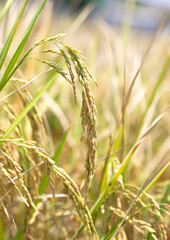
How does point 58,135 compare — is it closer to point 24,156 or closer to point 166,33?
point 166,33

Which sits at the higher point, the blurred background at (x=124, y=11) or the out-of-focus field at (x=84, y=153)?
the blurred background at (x=124, y=11)

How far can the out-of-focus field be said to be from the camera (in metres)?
A: 0.86

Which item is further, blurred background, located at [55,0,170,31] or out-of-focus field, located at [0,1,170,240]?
blurred background, located at [55,0,170,31]

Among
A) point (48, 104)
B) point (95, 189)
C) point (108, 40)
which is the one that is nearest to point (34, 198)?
point (95, 189)

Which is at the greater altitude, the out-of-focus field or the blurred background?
the blurred background

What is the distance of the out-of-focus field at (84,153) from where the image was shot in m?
0.86

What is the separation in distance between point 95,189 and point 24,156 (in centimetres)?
65

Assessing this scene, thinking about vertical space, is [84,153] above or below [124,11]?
below

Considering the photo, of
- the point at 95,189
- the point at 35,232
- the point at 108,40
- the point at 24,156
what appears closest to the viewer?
the point at 24,156

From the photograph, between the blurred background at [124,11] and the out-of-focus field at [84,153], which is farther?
the blurred background at [124,11]

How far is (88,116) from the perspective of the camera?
2.23 feet

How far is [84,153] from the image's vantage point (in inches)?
71.2

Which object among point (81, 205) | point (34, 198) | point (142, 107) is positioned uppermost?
point (142, 107)

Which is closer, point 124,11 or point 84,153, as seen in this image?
point 84,153
